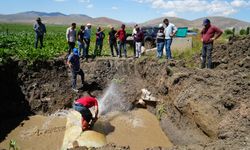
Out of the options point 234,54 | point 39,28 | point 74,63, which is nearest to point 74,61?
point 74,63

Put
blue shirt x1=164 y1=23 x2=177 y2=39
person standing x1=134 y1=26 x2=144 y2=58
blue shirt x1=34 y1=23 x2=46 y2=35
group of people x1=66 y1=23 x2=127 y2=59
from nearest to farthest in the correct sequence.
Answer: blue shirt x1=164 y1=23 x2=177 y2=39 → group of people x1=66 y1=23 x2=127 y2=59 → person standing x1=134 y1=26 x2=144 y2=58 → blue shirt x1=34 y1=23 x2=46 y2=35

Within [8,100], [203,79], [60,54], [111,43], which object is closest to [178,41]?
[111,43]

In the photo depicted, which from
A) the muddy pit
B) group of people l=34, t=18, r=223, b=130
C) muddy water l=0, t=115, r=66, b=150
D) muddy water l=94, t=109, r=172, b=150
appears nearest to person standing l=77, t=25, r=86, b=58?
group of people l=34, t=18, r=223, b=130

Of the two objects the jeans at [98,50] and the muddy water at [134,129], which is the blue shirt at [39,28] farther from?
Result: the muddy water at [134,129]

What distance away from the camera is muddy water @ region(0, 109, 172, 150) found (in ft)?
37.3

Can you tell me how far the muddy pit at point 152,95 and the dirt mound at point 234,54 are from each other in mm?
42

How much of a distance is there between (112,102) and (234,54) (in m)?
6.11

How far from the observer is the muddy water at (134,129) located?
12148 millimetres

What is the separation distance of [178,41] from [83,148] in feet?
46.1

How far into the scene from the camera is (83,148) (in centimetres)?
952

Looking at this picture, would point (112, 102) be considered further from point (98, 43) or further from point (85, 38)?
point (98, 43)

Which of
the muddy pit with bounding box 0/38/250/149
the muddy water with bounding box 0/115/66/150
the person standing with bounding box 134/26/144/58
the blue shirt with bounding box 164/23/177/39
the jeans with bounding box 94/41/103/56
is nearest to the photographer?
the muddy pit with bounding box 0/38/250/149

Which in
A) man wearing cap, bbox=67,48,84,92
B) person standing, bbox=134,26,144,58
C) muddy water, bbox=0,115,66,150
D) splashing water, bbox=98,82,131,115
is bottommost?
muddy water, bbox=0,115,66,150

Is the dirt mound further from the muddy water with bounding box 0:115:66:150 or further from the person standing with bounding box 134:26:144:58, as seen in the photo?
the muddy water with bounding box 0:115:66:150
